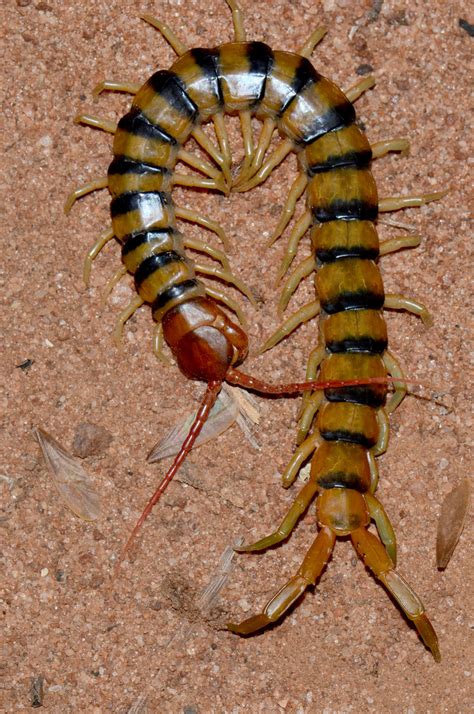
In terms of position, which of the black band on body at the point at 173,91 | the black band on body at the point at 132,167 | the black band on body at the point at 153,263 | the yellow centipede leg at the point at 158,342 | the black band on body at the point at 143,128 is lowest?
the yellow centipede leg at the point at 158,342

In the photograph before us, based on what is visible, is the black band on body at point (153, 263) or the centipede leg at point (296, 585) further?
the black band on body at point (153, 263)

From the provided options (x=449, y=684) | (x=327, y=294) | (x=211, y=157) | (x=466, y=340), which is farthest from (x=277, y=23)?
(x=449, y=684)

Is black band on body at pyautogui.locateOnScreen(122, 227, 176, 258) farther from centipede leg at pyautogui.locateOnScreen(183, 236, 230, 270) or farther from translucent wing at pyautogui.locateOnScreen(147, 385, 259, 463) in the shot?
translucent wing at pyautogui.locateOnScreen(147, 385, 259, 463)

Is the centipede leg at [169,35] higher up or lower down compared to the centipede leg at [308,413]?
higher up

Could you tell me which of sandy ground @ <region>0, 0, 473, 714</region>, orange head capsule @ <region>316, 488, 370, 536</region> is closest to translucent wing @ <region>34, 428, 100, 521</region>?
sandy ground @ <region>0, 0, 473, 714</region>

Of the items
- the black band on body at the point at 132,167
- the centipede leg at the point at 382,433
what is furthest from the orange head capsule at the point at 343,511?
the black band on body at the point at 132,167

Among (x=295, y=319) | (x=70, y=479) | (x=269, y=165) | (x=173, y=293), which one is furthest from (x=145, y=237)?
(x=70, y=479)

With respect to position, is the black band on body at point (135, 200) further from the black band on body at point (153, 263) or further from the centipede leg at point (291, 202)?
the centipede leg at point (291, 202)

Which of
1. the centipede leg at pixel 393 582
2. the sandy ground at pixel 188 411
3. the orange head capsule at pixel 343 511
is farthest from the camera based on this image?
the sandy ground at pixel 188 411

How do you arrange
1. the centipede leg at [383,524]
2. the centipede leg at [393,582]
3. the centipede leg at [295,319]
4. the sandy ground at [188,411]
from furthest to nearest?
the centipede leg at [295,319] < the sandy ground at [188,411] < the centipede leg at [383,524] < the centipede leg at [393,582]
